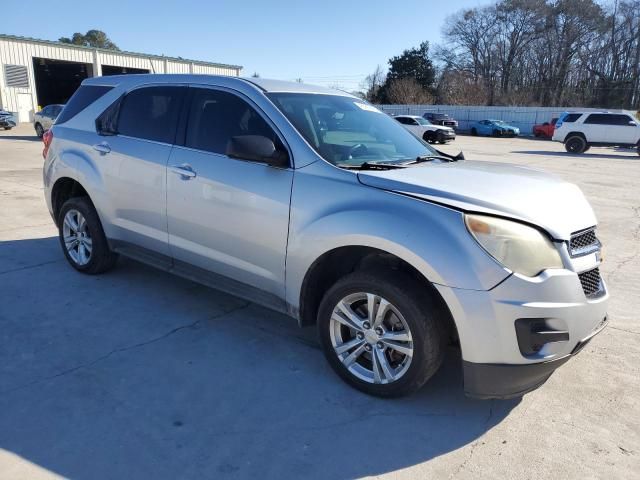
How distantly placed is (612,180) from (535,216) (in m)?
14.0

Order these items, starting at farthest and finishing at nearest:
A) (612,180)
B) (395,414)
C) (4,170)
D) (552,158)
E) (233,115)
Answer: (552,158) < (612,180) < (4,170) < (233,115) < (395,414)

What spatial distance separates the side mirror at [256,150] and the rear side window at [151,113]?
40.4 inches

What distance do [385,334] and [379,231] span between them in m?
0.64

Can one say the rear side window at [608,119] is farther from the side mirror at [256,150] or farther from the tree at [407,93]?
the tree at [407,93]

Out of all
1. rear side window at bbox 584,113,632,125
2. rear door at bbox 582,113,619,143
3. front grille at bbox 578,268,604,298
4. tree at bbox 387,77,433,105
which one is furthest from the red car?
front grille at bbox 578,268,604,298

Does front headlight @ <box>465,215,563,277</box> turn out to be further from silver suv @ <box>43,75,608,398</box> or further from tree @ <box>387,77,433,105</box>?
tree @ <box>387,77,433,105</box>

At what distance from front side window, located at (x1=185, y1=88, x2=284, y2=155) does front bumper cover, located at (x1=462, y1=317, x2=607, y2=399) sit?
2014 millimetres

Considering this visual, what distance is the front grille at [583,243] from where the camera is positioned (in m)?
2.82

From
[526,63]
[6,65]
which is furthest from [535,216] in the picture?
[526,63]

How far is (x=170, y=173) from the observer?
3.93 m

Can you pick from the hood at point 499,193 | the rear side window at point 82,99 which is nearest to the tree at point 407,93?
the rear side window at point 82,99

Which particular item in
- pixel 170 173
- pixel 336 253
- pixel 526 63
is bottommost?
pixel 336 253

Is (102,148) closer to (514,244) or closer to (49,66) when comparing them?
(514,244)

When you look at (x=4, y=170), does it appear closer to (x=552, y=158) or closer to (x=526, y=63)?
(x=552, y=158)
